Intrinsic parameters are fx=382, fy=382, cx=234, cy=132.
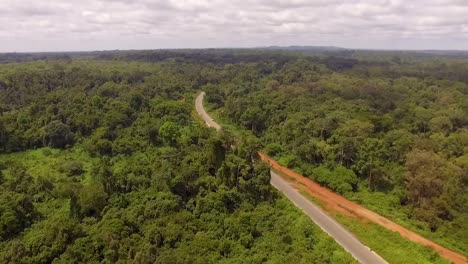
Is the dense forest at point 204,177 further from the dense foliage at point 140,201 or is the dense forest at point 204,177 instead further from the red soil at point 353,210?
the red soil at point 353,210

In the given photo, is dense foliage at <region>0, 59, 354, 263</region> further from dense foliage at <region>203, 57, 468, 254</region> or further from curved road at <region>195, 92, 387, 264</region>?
dense foliage at <region>203, 57, 468, 254</region>

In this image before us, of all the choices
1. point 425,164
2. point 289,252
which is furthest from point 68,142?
point 425,164

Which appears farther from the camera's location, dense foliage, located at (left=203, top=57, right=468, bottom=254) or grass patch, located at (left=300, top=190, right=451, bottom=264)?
dense foliage, located at (left=203, top=57, right=468, bottom=254)

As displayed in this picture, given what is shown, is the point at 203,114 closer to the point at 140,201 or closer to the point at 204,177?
the point at 204,177

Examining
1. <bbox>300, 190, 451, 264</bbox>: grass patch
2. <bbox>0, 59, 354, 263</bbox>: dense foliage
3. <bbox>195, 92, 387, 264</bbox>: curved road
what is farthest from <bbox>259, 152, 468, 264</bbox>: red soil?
<bbox>0, 59, 354, 263</bbox>: dense foliage

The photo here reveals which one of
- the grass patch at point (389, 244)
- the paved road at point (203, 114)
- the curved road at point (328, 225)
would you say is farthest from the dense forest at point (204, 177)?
the grass patch at point (389, 244)

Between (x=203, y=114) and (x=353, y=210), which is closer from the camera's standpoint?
(x=353, y=210)

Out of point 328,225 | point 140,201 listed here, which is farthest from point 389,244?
point 140,201
